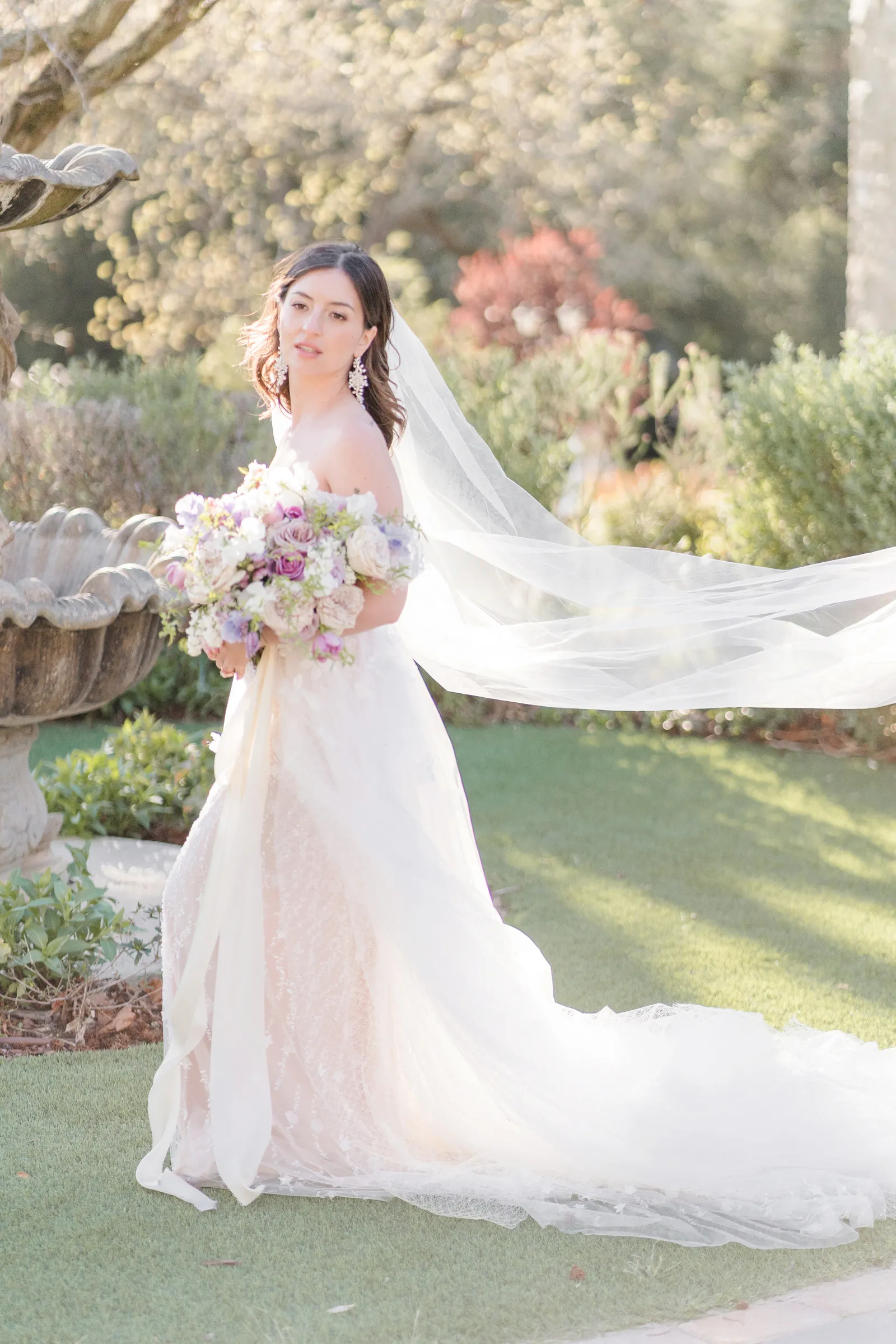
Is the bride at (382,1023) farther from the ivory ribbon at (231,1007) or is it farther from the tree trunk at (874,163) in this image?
the tree trunk at (874,163)

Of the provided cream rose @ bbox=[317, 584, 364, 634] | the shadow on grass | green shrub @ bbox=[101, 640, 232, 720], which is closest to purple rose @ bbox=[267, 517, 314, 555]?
cream rose @ bbox=[317, 584, 364, 634]

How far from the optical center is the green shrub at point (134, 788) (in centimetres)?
607

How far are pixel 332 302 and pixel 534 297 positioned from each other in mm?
14493

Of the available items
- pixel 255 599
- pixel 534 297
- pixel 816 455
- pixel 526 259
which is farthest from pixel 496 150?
pixel 255 599

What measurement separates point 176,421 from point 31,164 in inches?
211

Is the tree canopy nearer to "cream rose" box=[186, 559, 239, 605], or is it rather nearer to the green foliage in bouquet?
the green foliage in bouquet

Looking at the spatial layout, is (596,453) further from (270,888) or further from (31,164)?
(270,888)

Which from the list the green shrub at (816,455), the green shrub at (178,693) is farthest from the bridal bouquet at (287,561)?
the green shrub at (178,693)

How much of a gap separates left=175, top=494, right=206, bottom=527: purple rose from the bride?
29 cm

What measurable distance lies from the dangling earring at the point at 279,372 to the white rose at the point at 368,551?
2.16 ft

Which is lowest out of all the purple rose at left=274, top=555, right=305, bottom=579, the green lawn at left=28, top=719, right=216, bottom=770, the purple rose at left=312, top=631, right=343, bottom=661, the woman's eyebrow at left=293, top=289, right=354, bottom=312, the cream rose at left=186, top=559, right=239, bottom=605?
the green lawn at left=28, top=719, right=216, bottom=770

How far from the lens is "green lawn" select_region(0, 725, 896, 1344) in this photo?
2.75 meters

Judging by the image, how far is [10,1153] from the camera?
3.46 m

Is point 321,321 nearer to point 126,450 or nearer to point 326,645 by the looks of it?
point 326,645
